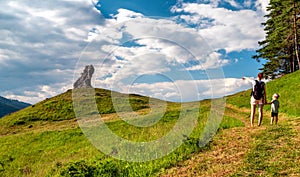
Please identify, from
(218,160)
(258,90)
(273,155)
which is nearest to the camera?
(273,155)

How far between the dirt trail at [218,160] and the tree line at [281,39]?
39.5 m

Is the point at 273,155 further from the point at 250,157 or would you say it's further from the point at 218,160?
the point at 218,160

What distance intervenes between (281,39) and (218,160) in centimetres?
4663

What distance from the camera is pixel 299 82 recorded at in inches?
1166

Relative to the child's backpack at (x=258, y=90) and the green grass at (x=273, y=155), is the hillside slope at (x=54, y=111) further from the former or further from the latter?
the green grass at (x=273, y=155)

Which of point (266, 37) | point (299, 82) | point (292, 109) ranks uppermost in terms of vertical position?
point (266, 37)

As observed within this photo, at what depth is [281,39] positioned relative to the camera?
5022cm

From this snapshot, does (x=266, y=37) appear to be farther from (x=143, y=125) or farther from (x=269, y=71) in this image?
(x=143, y=125)

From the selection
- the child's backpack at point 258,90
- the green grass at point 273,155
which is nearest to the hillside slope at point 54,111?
the child's backpack at point 258,90

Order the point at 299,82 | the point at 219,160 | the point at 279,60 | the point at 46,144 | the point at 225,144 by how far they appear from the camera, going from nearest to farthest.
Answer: the point at 219,160
the point at 225,144
the point at 46,144
the point at 299,82
the point at 279,60

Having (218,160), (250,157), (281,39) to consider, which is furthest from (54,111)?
(250,157)

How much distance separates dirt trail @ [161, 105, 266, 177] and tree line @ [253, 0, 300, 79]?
39.5 metres

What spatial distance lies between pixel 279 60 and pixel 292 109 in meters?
36.9

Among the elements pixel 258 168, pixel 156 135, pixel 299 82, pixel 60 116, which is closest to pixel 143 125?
pixel 156 135
